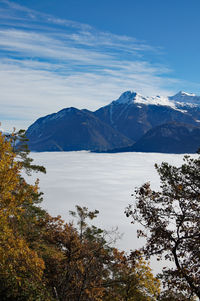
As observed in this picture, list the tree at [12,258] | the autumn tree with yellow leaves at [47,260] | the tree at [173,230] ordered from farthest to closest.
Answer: the tree at [173,230] < the autumn tree with yellow leaves at [47,260] < the tree at [12,258]

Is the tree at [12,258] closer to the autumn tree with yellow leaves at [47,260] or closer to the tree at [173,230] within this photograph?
the autumn tree with yellow leaves at [47,260]

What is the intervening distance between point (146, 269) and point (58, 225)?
37.2ft

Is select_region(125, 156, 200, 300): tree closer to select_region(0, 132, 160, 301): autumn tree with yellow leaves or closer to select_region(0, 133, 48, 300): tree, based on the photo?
select_region(0, 132, 160, 301): autumn tree with yellow leaves

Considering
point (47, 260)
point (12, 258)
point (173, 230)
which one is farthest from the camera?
point (47, 260)

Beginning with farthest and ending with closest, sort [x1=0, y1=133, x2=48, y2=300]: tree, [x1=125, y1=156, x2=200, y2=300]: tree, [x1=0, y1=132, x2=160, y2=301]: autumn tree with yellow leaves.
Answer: [x1=125, y1=156, x2=200, y2=300]: tree, [x1=0, y1=132, x2=160, y2=301]: autumn tree with yellow leaves, [x1=0, y1=133, x2=48, y2=300]: tree

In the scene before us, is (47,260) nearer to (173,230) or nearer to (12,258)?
(12,258)

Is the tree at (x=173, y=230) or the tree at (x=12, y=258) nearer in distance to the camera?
the tree at (x=12, y=258)

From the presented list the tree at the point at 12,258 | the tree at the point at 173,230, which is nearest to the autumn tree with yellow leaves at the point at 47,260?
the tree at the point at 12,258

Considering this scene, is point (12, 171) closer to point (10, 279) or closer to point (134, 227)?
point (10, 279)

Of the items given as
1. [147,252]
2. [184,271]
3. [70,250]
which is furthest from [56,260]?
[184,271]

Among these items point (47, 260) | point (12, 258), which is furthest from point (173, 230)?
point (47, 260)

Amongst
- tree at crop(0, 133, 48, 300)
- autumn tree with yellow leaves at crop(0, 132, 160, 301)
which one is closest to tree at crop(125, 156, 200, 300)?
autumn tree with yellow leaves at crop(0, 132, 160, 301)

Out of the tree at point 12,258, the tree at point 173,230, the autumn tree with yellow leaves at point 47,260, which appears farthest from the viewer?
the tree at point 173,230

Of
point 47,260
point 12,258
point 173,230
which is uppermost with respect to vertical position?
point 173,230
